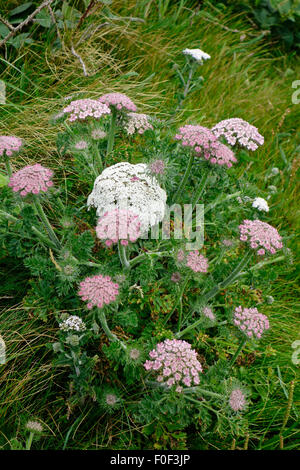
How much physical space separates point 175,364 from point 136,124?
57.5 inches

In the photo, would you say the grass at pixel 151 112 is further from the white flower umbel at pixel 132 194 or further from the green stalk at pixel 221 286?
the white flower umbel at pixel 132 194

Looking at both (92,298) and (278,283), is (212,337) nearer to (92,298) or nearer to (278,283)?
(278,283)

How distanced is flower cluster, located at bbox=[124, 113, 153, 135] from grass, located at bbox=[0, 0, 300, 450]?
0.62 metres

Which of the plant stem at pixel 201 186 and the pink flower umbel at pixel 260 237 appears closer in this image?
the pink flower umbel at pixel 260 237

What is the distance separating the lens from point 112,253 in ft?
7.68

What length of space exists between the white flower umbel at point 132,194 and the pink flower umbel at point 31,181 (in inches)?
12.8

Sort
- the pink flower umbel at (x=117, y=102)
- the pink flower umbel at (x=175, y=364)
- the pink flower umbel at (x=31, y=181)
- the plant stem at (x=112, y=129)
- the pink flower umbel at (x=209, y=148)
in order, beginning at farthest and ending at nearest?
the plant stem at (x=112, y=129)
the pink flower umbel at (x=117, y=102)
the pink flower umbel at (x=209, y=148)
the pink flower umbel at (x=31, y=181)
the pink flower umbel at (x=175, y=364)

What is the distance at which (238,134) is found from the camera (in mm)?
2156

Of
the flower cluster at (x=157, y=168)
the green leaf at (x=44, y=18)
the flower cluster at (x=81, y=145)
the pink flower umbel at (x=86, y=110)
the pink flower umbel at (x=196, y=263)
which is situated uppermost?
the green leaf at (x=44, y=18)

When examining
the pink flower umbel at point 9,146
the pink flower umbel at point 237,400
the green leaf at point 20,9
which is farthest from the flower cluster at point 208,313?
the green leaf at point 20,9

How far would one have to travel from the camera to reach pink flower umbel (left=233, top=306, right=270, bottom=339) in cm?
181

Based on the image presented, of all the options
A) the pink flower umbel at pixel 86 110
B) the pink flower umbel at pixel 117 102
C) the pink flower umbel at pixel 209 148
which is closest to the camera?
the pink flower umbel at pixel 209 148

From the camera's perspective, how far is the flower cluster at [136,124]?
7.87ft

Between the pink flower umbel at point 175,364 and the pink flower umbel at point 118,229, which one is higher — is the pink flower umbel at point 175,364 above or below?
below
